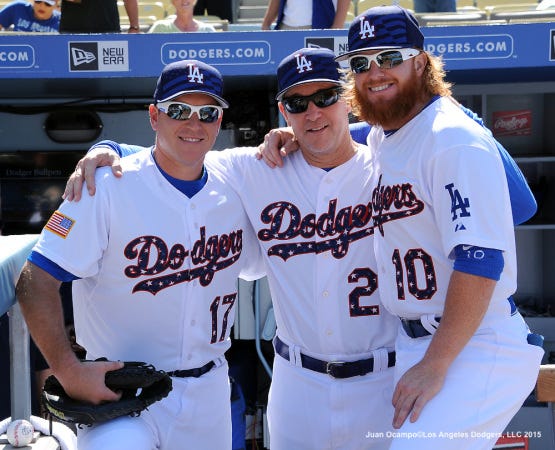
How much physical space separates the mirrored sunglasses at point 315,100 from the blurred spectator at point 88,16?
263cm

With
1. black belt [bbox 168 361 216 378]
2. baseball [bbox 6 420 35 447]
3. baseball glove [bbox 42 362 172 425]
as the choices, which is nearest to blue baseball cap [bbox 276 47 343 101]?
black belt [bbox 168 361 216 378]

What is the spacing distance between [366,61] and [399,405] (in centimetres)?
97

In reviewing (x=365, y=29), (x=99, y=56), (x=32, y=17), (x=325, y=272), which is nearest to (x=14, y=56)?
(x=99, y=56)

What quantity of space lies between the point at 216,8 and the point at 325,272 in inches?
219

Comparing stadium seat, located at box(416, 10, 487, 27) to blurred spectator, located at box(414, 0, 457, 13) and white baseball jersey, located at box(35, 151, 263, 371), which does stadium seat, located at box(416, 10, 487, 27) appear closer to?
blurred spectator, located at box(414, 0, 457, 13)

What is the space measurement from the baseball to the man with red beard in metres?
1.20

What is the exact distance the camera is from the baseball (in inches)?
101

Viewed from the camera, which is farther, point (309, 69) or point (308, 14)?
point (308, 14)

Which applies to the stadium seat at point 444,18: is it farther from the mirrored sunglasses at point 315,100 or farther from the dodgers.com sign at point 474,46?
the mirrored sunglasses at point 315,100

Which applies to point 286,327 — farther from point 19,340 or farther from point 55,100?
point 55,100

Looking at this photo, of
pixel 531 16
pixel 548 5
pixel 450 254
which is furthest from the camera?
pixel 548 5

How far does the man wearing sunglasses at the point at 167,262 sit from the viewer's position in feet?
7.85

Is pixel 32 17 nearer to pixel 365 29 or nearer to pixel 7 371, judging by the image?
pixel 7 371

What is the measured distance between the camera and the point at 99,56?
4301 millimetres
